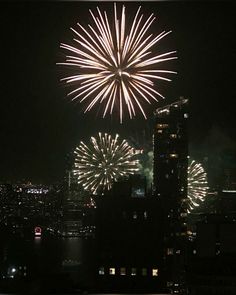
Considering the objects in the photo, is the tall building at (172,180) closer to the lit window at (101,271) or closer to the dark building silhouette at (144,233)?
Answer: the dark building silhouette at (144,233)

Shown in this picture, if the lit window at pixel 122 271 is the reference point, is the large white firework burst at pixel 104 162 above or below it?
above

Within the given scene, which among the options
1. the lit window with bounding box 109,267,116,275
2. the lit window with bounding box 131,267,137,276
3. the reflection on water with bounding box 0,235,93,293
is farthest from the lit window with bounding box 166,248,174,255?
the reflection on water with bounding box 0,235,93,293

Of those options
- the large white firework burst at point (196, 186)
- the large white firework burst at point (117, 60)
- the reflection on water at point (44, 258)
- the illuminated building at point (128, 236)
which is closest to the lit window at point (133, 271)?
the illuminated building at point (128, 236)

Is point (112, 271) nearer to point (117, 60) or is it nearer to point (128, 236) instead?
point (128, 236)

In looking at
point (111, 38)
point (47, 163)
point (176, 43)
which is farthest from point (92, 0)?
point (47, 163)

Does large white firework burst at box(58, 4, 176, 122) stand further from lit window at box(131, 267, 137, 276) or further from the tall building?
lit window at box(131, 267, 137, 276)

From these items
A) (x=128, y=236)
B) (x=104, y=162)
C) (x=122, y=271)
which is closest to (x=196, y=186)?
(x=128, y=236)

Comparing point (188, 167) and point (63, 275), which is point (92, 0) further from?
point (63, 275)
